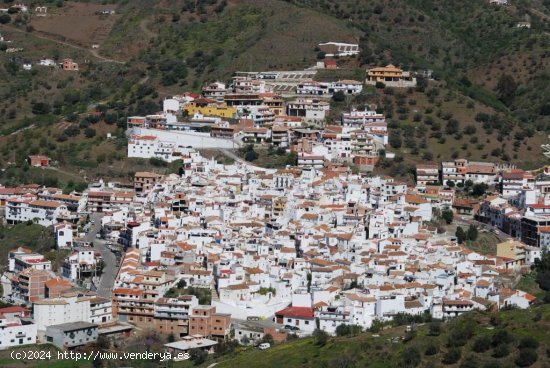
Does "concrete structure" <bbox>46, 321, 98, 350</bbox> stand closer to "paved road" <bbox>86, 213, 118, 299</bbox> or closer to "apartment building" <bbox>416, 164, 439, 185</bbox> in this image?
"paved road" <bbox>86, 213, 118, 299</bbox>

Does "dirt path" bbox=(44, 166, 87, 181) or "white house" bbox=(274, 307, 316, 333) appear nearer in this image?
"white house" bbox=(274, 307, 316, 333)

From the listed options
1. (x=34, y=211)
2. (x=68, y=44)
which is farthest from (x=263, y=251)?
(x=68, y=44)

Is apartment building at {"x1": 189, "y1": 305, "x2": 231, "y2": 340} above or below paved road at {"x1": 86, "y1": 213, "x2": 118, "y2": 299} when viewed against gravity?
below

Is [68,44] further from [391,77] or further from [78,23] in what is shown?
[391,77]

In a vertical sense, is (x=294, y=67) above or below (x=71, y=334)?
above

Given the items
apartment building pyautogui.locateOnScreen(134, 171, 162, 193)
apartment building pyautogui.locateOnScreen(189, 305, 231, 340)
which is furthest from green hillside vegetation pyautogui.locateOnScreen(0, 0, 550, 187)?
apartment building pyautogui.locateOnScreen(189, 305, 231, 340)

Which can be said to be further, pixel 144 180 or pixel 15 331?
pixel 144 180

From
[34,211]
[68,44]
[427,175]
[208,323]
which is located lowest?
[208,323]

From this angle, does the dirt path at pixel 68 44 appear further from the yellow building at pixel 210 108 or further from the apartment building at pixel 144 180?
the apartment building at pixel 144 180
